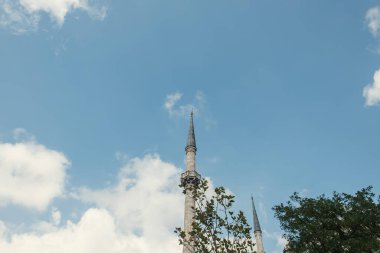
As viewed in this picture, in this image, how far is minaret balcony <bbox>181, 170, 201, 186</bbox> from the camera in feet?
126

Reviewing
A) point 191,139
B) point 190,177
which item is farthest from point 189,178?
point 191,139

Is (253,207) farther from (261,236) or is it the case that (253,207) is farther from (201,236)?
(201,236)

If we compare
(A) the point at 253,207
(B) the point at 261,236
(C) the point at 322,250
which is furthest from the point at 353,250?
(A) the point at 253,207

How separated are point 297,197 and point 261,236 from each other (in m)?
29.0

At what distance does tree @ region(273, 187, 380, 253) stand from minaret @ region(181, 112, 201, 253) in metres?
11.1

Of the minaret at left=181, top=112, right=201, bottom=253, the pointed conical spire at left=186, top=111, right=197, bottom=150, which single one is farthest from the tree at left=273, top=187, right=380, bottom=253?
the pointed conical spire at left=186, top=111, right=197, bottom=150

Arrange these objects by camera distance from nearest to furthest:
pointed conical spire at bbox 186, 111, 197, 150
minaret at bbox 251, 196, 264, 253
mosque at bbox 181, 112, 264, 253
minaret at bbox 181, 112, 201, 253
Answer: minaret at bbox 181, 112, 201, 253 → mosque at bbox 181, 112, 264, 253 → pointed conical spire at bbox 186, 111, 197, 150 → minaret at bbox 251, 196, 264, 253

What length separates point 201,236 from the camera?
16.4 meters

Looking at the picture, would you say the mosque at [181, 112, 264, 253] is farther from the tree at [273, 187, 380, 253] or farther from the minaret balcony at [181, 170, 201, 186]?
the tree at [273, 187, 380, 253]

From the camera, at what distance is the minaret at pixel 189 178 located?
35.2m

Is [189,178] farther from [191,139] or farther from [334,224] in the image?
[334,224]

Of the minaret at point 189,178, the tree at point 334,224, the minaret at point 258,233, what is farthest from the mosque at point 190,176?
the minaret at point 258,233

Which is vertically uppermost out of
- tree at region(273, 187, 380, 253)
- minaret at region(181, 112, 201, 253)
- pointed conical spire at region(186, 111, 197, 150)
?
pointed conical spire at region(186, 111, 197, 150)

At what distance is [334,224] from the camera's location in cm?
2344
